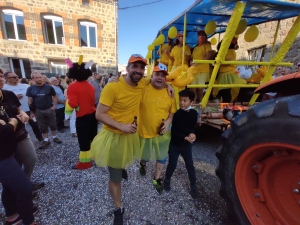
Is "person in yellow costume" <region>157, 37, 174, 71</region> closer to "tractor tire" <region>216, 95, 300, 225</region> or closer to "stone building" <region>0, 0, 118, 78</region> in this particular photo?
"tractor tire" <region>216, 95, 300, 225</region>

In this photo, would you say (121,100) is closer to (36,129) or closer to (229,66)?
(229,66)

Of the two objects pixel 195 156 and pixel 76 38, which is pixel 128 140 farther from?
pixel 76 38

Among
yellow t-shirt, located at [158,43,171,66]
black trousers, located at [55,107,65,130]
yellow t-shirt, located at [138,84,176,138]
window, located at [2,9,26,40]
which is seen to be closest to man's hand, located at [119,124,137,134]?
yellow t-shirt, located at [138,84,176,138]

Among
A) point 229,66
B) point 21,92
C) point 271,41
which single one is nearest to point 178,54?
point 229,66

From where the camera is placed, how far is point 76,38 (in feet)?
36.6

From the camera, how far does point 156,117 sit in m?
2.06

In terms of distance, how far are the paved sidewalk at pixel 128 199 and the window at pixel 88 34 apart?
10803mm

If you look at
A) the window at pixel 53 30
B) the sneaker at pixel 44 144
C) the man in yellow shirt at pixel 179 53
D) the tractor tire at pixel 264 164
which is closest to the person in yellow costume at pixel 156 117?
the tractor tire at pixel 264 164

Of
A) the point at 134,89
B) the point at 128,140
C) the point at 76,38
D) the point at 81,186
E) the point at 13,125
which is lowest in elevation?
the point at 81,186

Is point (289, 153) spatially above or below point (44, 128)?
above

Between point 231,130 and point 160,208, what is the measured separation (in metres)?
1.33

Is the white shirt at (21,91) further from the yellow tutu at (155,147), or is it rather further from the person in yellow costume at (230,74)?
the person in yellow costume at (230,74)

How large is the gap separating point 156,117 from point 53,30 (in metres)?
12.3

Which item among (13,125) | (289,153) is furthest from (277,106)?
(13,125)
